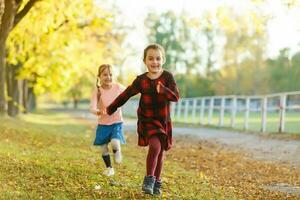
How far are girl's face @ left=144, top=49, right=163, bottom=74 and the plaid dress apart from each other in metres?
0.10

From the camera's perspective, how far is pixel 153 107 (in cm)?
702

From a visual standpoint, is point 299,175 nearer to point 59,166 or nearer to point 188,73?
point 59,166

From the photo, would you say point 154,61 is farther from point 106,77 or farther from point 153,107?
point 106,77

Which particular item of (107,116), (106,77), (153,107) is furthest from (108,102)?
(153,107)

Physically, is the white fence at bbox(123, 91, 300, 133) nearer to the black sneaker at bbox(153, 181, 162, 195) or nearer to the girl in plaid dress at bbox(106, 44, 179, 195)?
the black sneaker at bbox(153, 181, 162, 195)

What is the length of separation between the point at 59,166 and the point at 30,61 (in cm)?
1905

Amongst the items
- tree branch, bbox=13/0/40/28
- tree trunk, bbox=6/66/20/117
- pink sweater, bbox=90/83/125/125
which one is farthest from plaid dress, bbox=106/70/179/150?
tree trunk, bbox=6/66/20/117

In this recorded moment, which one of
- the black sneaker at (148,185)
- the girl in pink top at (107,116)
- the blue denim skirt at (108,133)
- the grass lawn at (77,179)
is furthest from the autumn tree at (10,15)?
the black sneaker at (148,185)

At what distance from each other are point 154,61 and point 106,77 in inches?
63.1

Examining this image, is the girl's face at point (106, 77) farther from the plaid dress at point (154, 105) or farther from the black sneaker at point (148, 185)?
the black sneaker at point (148, 185)

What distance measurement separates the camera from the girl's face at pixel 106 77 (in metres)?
8.34

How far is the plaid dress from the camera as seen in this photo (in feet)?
22.8

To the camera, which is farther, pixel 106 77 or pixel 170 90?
pixel 106 77

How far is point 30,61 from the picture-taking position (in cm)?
2730
